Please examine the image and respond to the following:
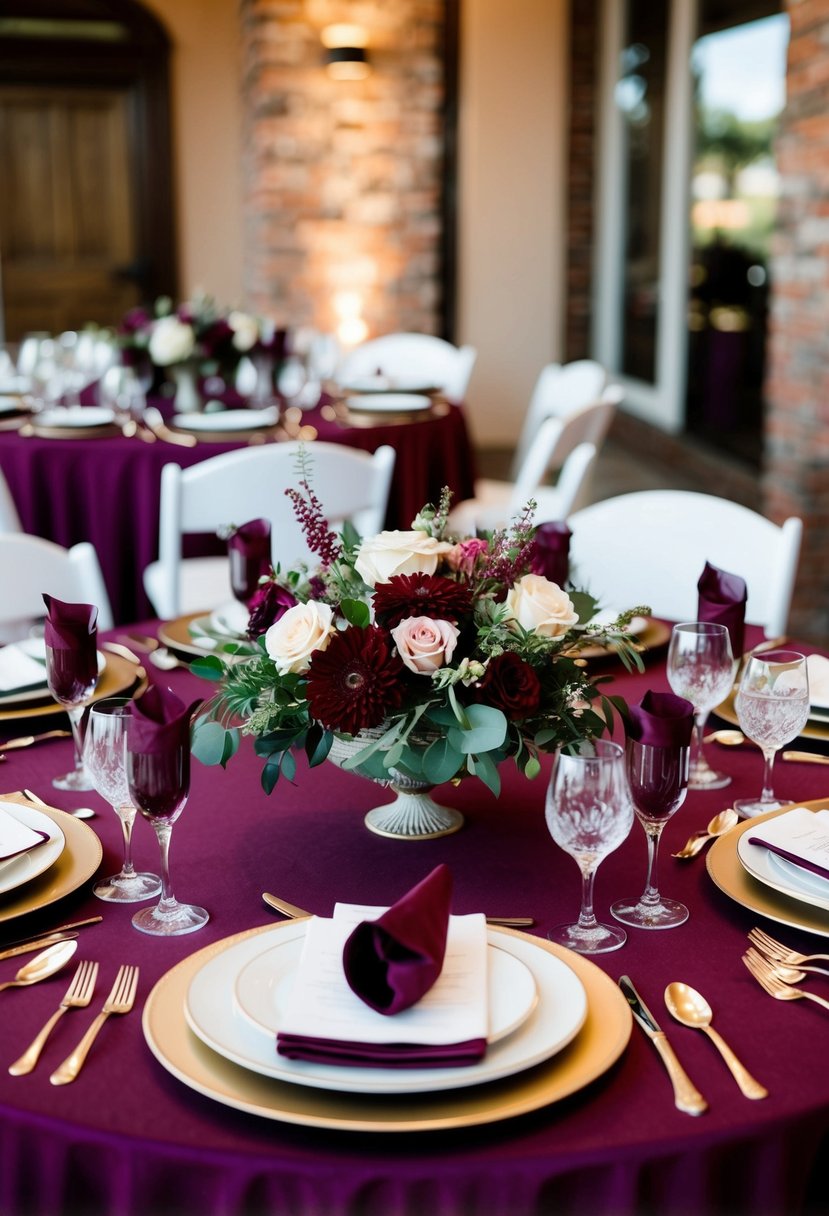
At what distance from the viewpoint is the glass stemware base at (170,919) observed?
115 cm

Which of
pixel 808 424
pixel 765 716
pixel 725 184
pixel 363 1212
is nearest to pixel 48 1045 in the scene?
pixel 363 1212

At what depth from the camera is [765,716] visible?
136 centimetres

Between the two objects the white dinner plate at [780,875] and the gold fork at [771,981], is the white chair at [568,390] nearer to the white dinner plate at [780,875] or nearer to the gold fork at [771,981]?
the white dinner plate at [780,875]

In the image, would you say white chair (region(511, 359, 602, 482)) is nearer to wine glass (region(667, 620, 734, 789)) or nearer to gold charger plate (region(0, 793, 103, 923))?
wine glass (region(667, 620, 734, 789))

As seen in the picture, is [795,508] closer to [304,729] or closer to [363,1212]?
[304,729]

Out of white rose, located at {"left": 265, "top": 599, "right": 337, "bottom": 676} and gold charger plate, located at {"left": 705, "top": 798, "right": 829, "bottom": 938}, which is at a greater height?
white rose, located at {"left": 265, "top": 599, "right": 337, "bottom": 676}

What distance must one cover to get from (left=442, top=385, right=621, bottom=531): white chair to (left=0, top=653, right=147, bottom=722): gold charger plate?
1526 millimetres

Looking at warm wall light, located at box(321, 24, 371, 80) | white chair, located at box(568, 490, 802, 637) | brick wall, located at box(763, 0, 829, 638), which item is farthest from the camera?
warm wall light, located at box(321, 24, 371, 80)

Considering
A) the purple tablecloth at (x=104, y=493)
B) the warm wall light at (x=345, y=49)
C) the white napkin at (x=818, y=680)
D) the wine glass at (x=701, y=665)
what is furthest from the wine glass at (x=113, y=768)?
the warm wall light at (x=345, y=49)

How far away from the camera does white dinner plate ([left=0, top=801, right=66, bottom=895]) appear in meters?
1.20

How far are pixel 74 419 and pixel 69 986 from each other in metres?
2.71

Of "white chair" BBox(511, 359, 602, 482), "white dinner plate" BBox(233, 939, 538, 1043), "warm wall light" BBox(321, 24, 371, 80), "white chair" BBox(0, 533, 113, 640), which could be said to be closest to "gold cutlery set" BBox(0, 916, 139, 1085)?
"white dinner plate" BBox(233, 939, 538, 1043)

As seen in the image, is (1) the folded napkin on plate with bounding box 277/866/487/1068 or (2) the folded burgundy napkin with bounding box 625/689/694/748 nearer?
(1) the folded napkin on plate with bounding box 277/866/487/1068

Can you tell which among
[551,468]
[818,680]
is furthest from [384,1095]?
[551,468]
